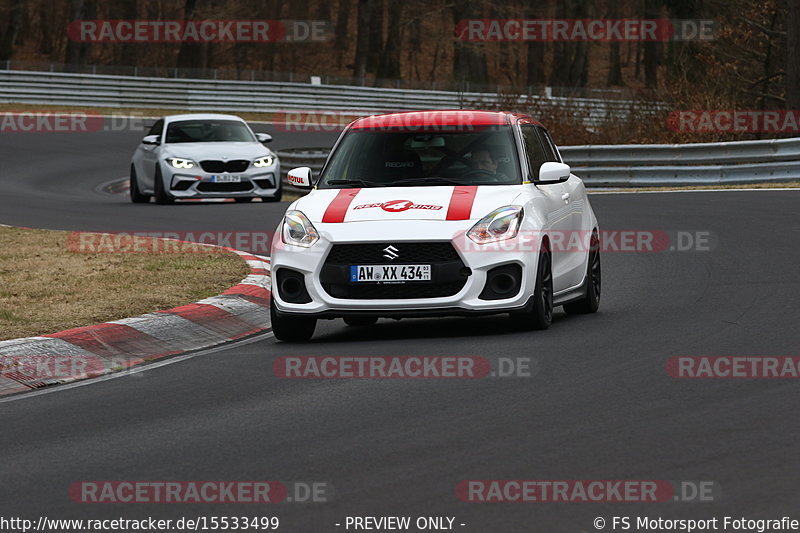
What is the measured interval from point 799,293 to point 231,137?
15377 mm

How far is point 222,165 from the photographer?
24.5 meters

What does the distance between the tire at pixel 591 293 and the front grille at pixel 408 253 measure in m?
2.02

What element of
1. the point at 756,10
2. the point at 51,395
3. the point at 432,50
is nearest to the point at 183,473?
the point at 51,395

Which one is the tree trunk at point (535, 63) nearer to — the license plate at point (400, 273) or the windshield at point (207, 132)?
the windshield at point (207, 132)

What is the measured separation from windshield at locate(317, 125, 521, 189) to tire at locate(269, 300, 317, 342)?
46.0 inches

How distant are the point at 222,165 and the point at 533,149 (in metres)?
13.4

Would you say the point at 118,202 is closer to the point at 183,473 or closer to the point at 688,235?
the point at 688,235

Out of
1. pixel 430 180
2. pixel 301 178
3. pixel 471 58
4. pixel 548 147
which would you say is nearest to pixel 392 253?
pixel 430 180

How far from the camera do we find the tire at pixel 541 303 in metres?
10.3

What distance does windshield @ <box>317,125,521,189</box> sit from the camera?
435 inches

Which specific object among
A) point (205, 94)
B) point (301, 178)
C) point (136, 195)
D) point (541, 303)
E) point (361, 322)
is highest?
point (301, 178)

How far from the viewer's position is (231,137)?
25969mm

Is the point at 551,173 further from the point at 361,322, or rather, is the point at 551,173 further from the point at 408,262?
the point at 361,322

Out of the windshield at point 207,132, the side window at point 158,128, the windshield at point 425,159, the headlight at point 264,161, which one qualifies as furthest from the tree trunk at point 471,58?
the windshield at point 425,159
